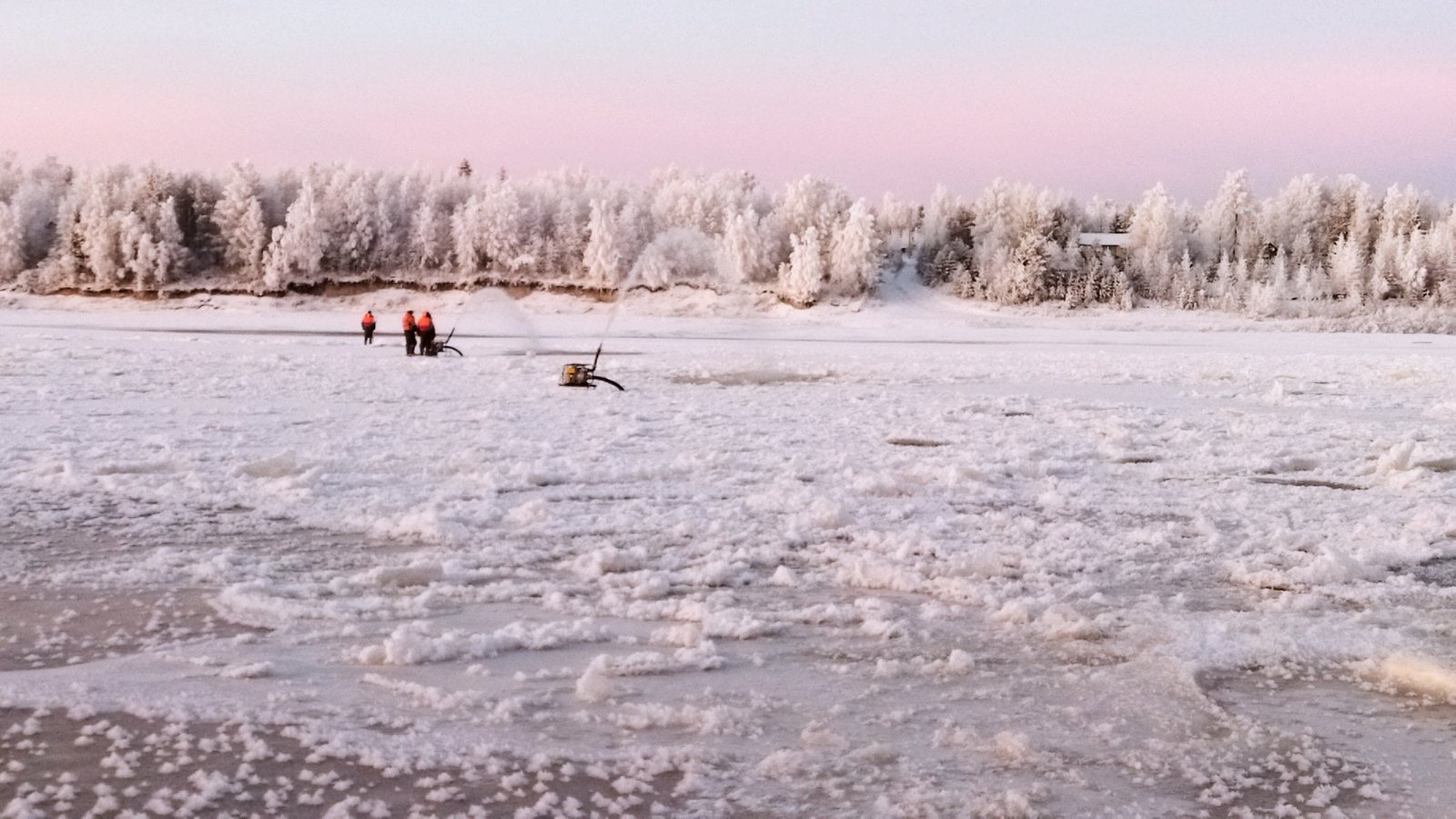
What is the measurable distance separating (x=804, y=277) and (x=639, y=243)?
70.7ft

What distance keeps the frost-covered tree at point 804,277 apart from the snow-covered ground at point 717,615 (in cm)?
6786

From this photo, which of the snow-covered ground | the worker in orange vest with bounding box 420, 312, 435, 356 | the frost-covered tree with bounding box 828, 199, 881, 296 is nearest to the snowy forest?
the frost-covered tree with bounding box 828, 199, 881, 296

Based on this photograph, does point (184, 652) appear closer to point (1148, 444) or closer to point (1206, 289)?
point (1148, 444)

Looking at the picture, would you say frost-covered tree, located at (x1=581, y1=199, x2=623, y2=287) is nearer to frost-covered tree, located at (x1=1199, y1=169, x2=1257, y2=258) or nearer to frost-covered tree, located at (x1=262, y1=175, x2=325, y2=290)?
frost-covered tree, located at (x1=262, y1=175, x2=325, y2=290)

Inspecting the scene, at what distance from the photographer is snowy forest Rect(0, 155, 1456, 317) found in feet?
294

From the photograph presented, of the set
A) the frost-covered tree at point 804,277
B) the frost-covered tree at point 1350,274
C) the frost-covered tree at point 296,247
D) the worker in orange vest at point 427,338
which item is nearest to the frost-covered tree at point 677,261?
the frost-covered tree at point 804,277

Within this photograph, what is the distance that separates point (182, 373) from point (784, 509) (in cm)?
1840

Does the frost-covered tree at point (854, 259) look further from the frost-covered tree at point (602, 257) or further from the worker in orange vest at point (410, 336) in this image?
the worker in orange vest at point (410, 336)

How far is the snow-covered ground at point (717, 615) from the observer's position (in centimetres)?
489

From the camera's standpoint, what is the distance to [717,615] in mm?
7059

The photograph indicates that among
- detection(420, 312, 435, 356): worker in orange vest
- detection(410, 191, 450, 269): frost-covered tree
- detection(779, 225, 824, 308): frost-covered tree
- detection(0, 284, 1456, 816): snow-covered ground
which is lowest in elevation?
detection(0, 284, 1456, 816): snow-covered ground

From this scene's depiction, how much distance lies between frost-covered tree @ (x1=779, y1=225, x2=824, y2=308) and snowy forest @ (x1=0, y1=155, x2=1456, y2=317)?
0.17 metres

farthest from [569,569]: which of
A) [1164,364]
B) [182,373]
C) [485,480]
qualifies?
[1164,364]

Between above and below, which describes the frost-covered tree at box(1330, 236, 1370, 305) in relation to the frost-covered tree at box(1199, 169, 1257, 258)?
below
